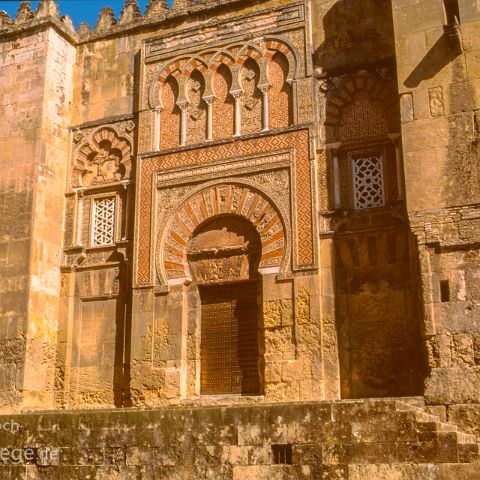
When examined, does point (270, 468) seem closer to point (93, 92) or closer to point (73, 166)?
point (73, 166)

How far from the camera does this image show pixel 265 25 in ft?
35.0

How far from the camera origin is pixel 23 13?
11961mm

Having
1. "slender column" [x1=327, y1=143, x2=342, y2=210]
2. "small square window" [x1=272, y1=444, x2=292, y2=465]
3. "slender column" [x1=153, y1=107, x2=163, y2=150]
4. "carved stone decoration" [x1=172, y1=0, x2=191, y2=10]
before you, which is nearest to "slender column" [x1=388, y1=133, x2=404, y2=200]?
"slender column" [x1=327, y1=143, x2=342, y2=210]

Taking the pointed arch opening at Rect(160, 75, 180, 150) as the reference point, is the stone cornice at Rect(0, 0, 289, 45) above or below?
above

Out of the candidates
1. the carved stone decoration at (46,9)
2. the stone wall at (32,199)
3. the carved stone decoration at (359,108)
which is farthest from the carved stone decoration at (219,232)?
the carved stone decoration at (46,9)

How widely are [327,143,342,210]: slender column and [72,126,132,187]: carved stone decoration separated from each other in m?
3.16

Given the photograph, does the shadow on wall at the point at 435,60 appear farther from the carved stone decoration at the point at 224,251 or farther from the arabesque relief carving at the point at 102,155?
the arabesque relief carving at the point at 102,155

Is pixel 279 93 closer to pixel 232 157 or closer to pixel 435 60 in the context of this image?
pixel 232 157

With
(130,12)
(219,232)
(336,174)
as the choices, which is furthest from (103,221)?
(336,174)

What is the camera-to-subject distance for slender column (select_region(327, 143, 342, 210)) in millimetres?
9609

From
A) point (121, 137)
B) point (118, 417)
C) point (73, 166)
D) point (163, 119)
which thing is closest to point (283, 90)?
point (163, 119)

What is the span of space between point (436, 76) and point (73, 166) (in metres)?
5.66

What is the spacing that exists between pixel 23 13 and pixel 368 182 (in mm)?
6305

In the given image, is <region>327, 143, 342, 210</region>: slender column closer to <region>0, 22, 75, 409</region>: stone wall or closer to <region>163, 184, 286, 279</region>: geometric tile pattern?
<region>163, 184, 286, 279</region>: geometric tile pattern
